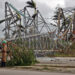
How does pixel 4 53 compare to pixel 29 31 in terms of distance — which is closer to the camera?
pixel 4 53

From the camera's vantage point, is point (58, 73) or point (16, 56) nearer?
point (58, 73)

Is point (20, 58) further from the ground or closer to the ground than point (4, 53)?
closer to the ground

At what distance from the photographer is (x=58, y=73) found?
26.9 feet

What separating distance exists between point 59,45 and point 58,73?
14967mm

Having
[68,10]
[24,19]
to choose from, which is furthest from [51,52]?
[68,10]

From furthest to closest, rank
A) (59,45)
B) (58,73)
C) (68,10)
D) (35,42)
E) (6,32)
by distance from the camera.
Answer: (68,10)
(6,32)
(59,45)
(35,42)
(58,73)

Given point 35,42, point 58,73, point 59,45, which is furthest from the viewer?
point 59,45

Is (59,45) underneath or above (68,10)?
underneath

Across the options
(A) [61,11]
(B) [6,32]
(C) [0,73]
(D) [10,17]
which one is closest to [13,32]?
(B) [6,32]

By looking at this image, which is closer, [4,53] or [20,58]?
[4,53]

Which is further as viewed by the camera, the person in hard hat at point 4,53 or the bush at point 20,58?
the bush at point 20,58

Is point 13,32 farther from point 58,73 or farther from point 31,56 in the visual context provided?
point 58,73

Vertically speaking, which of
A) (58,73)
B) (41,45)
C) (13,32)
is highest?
(13,32)

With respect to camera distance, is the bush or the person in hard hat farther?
the bush
